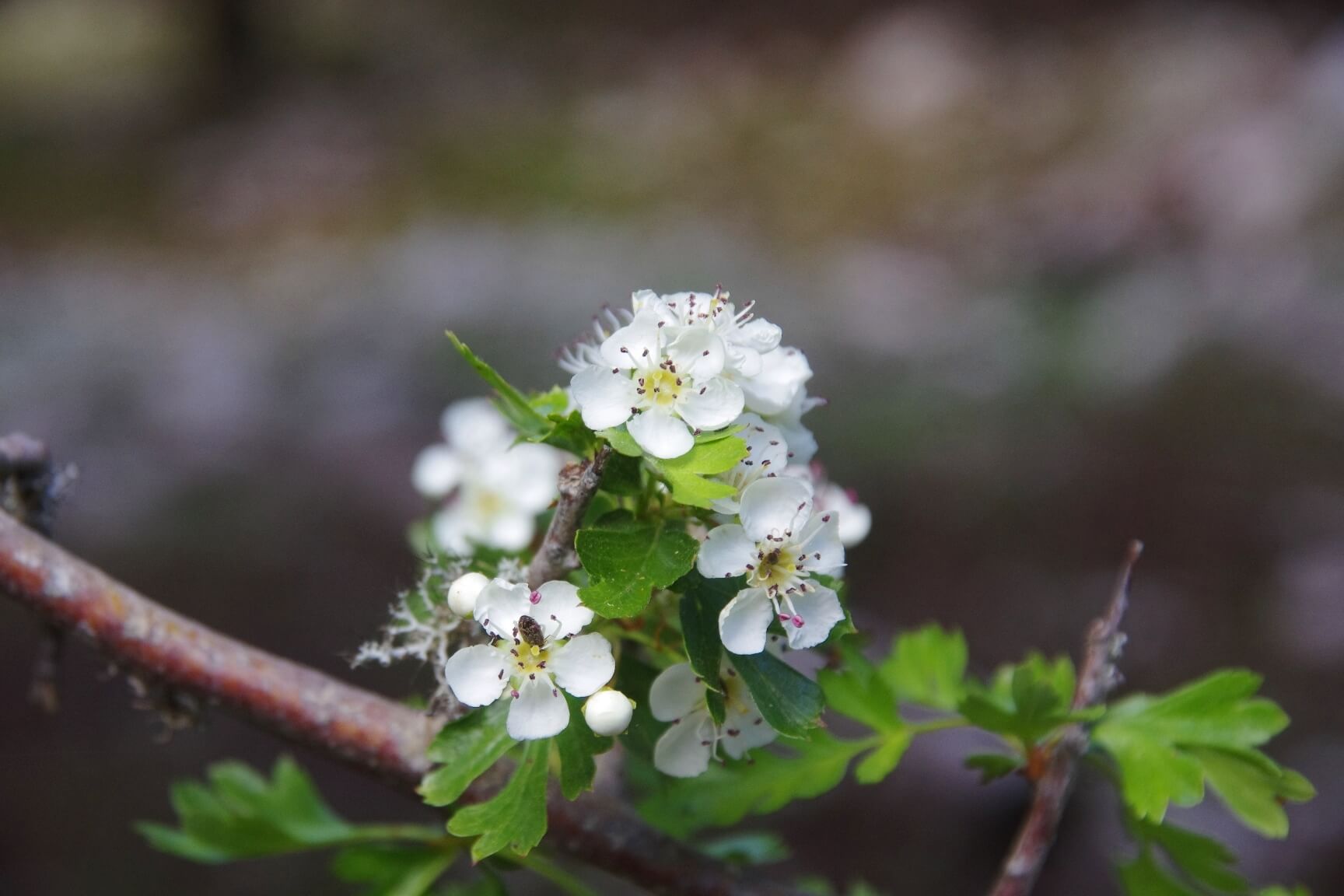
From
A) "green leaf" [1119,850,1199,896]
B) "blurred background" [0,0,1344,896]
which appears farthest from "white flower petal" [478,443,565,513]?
"green leaf" [1119,850,1199,896]

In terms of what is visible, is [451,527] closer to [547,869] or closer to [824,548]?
[547,869]

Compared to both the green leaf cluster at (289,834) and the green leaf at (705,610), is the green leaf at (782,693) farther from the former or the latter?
the green leaf cluster at (289,834)

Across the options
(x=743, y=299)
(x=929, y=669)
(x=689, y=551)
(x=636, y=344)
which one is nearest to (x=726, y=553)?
(x=689, y=551)

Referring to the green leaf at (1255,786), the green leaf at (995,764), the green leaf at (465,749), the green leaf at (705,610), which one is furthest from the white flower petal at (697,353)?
the green leaf at (1255,786)

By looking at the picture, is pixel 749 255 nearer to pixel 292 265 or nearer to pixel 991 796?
pixel 292 265

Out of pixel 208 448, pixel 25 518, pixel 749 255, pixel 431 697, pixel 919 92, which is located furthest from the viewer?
pixel 919 92

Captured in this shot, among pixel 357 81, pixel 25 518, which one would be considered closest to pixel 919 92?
pixel 357 81
